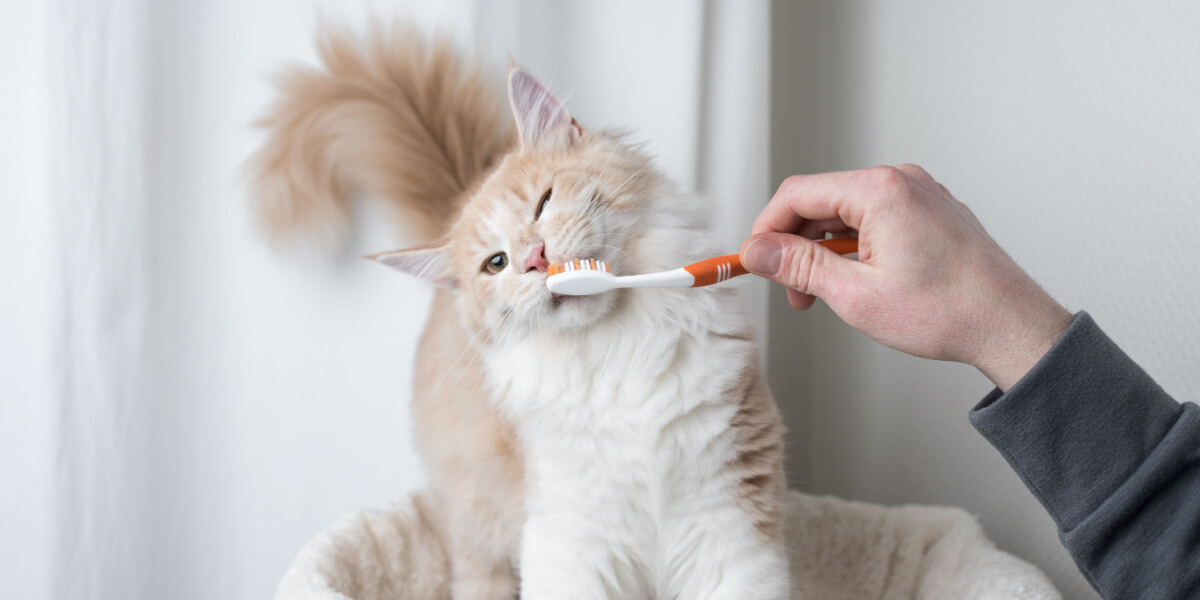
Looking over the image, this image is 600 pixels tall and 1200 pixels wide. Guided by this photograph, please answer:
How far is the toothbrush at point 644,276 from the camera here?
91 centimetres

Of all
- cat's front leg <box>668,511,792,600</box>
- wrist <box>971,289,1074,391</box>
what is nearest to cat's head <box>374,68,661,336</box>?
cat's front leg <box>668,511,792,600</box>

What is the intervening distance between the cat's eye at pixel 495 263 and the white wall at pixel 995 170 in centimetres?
110

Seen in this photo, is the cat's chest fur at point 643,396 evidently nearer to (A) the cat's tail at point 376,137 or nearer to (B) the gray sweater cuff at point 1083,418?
(B) the gray sweater cuff at point 1083,418

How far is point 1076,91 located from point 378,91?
1365mm

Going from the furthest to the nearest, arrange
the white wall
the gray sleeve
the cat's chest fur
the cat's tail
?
the cat's tail → the white wall → the cat's chest fur → the gray sleeve

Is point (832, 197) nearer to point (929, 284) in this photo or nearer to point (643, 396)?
point (929, 284)

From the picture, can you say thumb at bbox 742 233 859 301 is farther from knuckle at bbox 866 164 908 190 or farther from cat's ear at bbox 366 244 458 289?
cat's ear at bbox 366 244 458 289

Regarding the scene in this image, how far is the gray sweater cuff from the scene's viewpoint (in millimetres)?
823

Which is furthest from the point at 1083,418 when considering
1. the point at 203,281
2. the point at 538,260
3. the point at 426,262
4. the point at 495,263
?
the point at 203,281

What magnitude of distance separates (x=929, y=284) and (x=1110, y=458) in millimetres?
283

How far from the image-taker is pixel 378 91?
1440mm

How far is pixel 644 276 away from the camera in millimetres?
934

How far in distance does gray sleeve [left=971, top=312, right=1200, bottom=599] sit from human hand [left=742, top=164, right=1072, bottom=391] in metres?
0.04

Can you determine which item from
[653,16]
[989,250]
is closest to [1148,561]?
[989,250]
